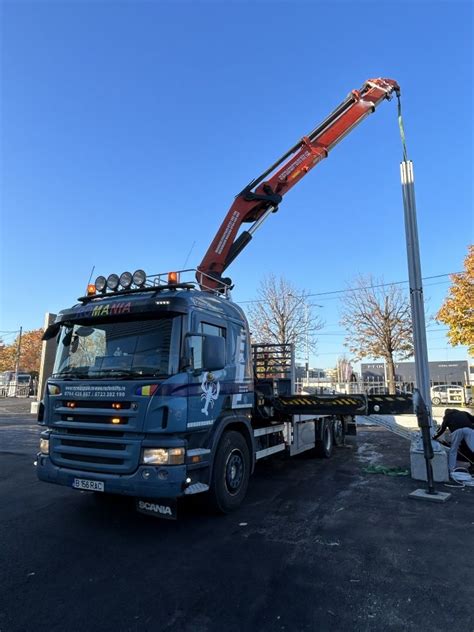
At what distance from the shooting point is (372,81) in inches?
447

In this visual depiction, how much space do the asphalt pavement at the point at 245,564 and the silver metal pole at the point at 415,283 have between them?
2.21 metres

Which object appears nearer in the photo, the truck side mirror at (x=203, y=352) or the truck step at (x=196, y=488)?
the truck step at (x=196, y=488)

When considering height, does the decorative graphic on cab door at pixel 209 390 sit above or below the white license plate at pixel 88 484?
above

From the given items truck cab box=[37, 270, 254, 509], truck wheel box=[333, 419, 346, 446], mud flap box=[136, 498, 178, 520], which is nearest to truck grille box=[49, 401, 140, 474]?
truck cab box=[37, 270, 254, 509]

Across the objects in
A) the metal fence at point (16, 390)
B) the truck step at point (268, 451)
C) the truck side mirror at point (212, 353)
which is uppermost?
the truck side mirror at point (212, 353)

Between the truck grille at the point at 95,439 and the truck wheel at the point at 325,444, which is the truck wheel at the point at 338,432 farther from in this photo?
the truck grille at the point at 95,439

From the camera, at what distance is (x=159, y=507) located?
4.95 m

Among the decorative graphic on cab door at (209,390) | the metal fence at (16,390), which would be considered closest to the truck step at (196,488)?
the decorative graphic on cab door at (209,390)

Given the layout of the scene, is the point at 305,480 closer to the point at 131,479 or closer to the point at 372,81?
the point at 131,479

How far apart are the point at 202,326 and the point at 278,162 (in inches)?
260

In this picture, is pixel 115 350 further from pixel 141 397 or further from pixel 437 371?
pixel 437 371

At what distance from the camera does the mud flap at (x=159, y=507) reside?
4.87 metres

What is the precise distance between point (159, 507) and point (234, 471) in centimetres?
136

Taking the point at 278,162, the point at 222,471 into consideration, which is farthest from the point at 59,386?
the point at 278,162
